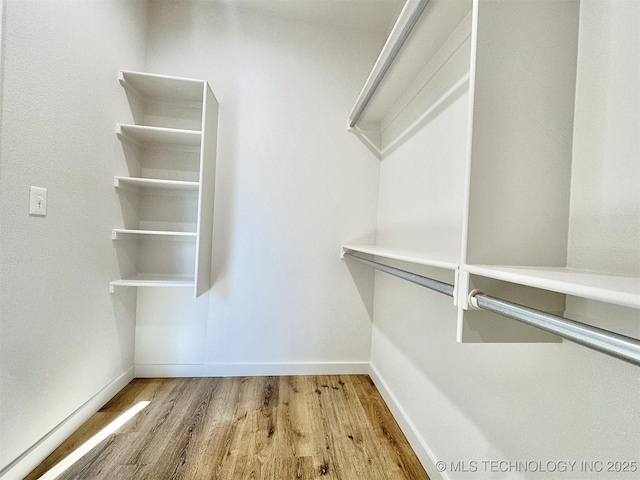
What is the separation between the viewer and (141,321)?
1.96m

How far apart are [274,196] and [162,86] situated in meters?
0.97

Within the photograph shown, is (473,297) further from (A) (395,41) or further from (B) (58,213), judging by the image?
(B) (58,213)

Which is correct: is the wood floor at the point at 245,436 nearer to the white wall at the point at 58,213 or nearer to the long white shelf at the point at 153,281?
the white wall at the point at 58,213

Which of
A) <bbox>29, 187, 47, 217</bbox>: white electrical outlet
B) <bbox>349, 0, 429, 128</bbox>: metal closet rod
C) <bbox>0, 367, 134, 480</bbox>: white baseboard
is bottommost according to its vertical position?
<bbox>0, 367, 134, 480</bbox>: white baseboard

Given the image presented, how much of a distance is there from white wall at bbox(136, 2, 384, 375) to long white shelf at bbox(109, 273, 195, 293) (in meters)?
0.14

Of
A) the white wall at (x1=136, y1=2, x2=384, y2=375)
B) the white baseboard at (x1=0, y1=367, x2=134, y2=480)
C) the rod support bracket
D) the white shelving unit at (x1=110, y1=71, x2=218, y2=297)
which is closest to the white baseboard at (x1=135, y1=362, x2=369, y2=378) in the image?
the white wall at (x1=136, y1=2, x2=384, y2=375)

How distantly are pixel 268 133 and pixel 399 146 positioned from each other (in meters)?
0.94

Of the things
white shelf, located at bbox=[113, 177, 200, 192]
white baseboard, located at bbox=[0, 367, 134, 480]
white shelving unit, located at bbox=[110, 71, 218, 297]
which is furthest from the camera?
white shelving unit, located at bbox=[110, 71, 218, 297]

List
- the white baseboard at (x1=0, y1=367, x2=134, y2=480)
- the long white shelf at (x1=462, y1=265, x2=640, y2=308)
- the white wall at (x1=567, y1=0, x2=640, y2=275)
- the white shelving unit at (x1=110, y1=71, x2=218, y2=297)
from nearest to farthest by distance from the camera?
the long white shelf at (x1=462, y1=265, x2=640, y2=308) → the white wall at (x1=567, y1=0, x2=640, y2=275) → the white baseboard at (x1=0, y1=367, x2=134, y2=480) → the white shelving unit at (x1=110, y1=71, x2=218, y2=297)

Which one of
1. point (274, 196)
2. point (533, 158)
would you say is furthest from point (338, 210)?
point (533, 158)

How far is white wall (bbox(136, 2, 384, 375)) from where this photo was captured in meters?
1.98

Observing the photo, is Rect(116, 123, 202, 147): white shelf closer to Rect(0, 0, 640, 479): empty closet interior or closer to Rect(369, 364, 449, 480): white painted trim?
Rect(0, 0, 640, 479): empty closet interior

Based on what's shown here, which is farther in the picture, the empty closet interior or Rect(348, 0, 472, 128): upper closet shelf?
Rect(348, 0, 472, 128): upper closet shelf

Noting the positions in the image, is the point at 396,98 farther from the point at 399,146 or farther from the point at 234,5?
the point at 234,5
